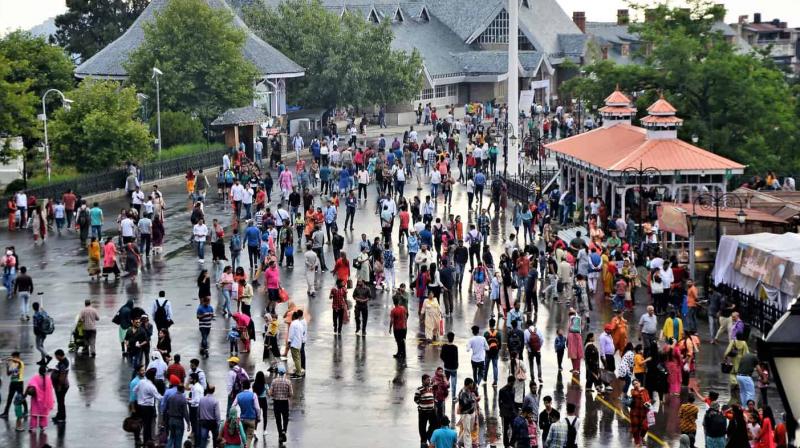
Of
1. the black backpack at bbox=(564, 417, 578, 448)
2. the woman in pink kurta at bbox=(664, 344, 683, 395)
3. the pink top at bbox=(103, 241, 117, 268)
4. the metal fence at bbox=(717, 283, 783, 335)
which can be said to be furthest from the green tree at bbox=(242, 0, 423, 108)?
the black backpack at bbox=(564, 417, 578, 448)

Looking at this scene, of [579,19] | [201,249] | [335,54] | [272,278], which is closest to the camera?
[272,278]

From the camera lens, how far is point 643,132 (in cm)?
4097

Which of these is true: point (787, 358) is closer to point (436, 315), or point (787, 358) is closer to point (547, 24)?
point (436, 315)

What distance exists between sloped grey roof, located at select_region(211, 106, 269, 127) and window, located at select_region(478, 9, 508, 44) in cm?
4024

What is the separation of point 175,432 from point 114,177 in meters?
30.2

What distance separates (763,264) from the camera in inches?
1062

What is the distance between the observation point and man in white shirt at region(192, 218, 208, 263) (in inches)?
1339

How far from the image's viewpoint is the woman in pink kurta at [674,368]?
22047mm

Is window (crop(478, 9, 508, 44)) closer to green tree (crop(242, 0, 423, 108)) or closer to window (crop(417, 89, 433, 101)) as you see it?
window (crop(417, 89, 433, 101))

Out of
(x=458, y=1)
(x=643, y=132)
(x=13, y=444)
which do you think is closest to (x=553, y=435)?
(x=13, y=444)

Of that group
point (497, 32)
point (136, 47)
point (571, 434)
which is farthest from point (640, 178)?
point (497, 32)

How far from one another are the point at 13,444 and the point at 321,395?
5136 mm

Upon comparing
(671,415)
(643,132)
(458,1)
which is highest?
(458,1)

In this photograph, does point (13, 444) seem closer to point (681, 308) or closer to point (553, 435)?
point (553, 435)
